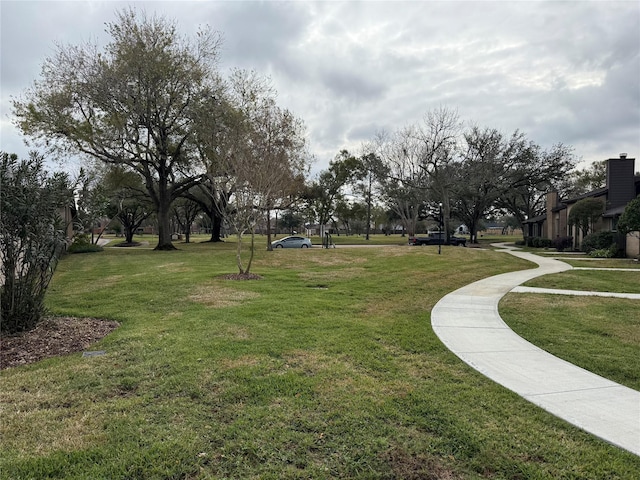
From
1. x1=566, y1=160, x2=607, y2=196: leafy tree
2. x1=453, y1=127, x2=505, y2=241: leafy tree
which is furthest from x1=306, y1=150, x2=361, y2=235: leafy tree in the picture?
x1=566, y1=160, x2=607, y2=196: leafy tree

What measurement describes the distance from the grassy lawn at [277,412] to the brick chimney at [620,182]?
2262 cm

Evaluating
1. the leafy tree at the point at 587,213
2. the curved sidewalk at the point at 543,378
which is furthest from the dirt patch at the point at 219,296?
the leafy tree at the point at 587,213

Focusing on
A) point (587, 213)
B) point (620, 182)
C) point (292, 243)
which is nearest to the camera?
point (620, 182)

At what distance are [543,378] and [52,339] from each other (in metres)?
5.92

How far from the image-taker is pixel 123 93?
67.1 feet

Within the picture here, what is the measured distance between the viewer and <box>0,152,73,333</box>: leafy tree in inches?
194

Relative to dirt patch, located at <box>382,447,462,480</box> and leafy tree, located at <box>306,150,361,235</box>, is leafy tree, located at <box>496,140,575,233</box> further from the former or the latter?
dirt patch, located at <box>382,447,462,480</box>

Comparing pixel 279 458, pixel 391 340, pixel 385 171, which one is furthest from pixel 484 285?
pixel 385 171

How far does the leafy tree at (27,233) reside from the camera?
4.92m

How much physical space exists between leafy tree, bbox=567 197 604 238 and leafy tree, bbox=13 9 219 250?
2246cm

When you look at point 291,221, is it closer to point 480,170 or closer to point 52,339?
point 480,170

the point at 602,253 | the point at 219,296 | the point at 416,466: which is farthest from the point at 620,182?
the point at 416,466

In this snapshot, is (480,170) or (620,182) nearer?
(620,182)

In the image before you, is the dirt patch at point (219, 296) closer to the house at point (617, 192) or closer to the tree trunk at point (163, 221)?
the tree trunk at point (163, 221)
